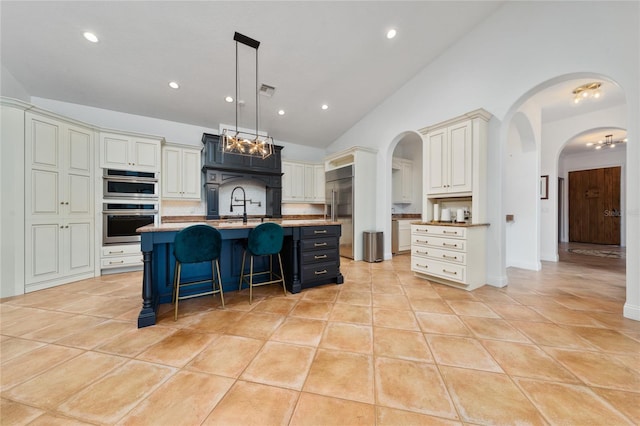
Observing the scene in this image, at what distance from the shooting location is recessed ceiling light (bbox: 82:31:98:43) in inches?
106

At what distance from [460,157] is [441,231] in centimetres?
110

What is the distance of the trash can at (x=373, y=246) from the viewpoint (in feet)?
15.1

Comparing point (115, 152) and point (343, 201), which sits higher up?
point (115, 152)

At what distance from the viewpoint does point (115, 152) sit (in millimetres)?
3684

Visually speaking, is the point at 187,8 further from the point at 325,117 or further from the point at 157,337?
the point at 157,337

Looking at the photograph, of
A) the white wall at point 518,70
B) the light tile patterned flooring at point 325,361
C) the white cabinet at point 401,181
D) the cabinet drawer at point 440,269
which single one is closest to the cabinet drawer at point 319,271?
the light tile patterned flooring at point 325,361

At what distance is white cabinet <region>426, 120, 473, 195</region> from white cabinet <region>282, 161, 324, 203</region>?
9.83ft

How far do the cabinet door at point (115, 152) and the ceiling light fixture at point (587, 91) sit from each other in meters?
7.56

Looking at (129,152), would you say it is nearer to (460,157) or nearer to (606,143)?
(460,157)

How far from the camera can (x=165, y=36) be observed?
2.85 meters

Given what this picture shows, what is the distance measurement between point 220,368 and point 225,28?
3673mm

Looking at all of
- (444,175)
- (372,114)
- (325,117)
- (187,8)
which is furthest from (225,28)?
(444,175)

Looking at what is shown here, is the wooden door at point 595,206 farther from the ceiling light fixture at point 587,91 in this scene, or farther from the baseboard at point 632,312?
the baseboard at point 632,312

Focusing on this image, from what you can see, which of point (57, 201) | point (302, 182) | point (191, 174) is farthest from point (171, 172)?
point (302, 182)
